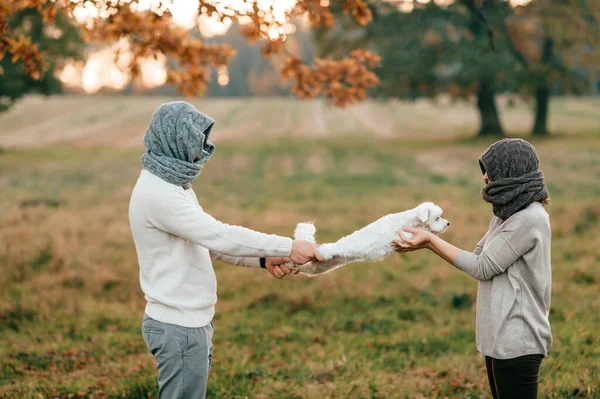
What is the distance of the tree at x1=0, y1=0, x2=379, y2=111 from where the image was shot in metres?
5.23

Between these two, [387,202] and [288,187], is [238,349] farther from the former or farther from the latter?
[288,187]

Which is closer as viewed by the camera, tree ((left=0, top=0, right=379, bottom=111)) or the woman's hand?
the woman's hand

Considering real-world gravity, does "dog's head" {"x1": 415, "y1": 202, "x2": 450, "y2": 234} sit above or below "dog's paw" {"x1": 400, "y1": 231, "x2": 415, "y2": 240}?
above

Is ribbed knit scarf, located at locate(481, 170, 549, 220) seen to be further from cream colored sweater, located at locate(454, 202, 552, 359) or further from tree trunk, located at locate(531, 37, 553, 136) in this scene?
tree trunk, located at locate(531, 37, 553, 136)

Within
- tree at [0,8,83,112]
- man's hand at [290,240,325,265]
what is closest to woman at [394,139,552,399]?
man's hand at [290,240,325,265]

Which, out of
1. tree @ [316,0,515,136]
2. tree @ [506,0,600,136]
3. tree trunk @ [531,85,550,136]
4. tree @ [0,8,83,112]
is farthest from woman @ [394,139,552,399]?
tree trunk @ [531,85,550,136]

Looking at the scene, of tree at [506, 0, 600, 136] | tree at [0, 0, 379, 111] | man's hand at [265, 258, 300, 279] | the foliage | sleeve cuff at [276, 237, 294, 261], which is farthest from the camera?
the foliage

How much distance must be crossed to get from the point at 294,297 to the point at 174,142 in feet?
15.9

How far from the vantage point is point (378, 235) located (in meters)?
3.82

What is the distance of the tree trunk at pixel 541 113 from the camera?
1161 inches

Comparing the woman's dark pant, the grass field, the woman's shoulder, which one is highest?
the woman's shoulder

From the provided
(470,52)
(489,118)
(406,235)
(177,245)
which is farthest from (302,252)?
(489,118)

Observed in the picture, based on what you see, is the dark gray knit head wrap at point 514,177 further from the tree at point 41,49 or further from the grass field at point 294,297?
the tree at point 41,49

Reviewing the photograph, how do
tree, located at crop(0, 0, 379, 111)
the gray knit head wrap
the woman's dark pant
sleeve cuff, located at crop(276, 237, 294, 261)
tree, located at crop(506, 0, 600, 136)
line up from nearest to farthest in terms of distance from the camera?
1. the gray knit head wrap
2. the woman's dark pant
3. sleeve cuff, located at crop(276, 237, 294, 261)
4. tree, located at crop(0, 0, 379, 111)
5. tree, located at crop(506, 0, 600, 136)
